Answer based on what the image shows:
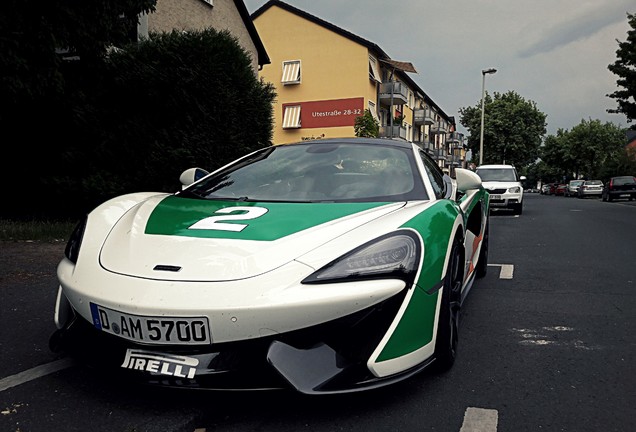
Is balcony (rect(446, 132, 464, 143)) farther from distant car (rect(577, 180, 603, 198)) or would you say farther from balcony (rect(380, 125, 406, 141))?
balcony (rect(380, 125, 406, 141))

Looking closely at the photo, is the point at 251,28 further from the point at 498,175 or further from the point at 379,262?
the point at 379,262

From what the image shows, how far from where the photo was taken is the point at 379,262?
6.93 ft

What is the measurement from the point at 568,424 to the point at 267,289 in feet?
4.46

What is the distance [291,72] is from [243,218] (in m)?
29.8

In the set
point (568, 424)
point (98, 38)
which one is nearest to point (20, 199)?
point (98, 38)

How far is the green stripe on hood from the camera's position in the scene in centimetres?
234

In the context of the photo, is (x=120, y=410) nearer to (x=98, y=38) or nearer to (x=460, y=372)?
(x=460, y=372)

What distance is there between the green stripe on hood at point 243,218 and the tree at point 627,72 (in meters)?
28.1

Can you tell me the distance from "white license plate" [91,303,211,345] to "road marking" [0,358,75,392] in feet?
2.60

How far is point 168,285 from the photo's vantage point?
200 centimetres

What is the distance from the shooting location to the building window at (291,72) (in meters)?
30.9

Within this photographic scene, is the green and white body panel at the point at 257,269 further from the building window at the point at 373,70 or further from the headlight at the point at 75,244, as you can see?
the building window at the point at 373,70

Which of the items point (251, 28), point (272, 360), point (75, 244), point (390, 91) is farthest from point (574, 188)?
point (272, 360)

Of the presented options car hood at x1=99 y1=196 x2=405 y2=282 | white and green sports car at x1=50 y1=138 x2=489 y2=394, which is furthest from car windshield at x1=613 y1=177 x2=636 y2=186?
car hood at x1=99 y1=196 x2=405 y2=282
